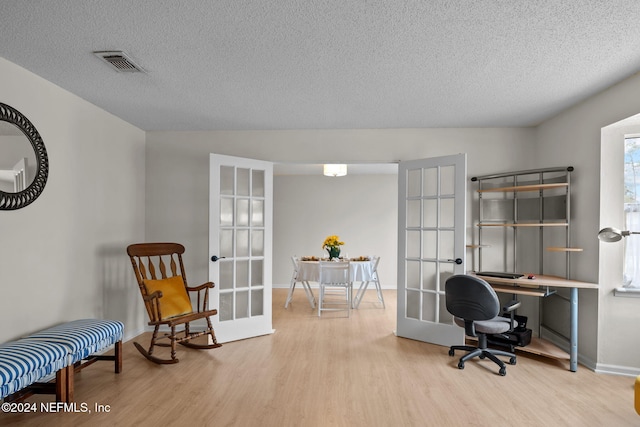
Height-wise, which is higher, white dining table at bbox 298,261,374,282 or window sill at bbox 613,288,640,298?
window sill at bbox 613,288,640,298

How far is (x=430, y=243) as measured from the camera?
422 cm

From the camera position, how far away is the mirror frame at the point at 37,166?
104 inches

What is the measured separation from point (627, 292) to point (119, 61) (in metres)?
4.40

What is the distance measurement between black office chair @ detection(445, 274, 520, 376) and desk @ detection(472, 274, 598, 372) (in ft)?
0.86

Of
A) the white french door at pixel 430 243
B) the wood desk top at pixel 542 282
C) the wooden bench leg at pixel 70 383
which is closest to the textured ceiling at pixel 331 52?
the white french door at pixel 430 243

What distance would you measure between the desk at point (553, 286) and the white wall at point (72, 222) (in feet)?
12.7

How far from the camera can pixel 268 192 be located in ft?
→ 14.9

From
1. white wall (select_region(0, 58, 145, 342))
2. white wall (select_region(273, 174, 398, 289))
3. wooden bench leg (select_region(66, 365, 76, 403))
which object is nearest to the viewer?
wooden bench leg (select_region(66, 365, 76, 403))

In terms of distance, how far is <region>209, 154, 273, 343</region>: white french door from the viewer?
162 inches

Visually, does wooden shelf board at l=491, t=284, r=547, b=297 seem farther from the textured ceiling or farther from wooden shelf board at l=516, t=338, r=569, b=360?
the textured ceiling

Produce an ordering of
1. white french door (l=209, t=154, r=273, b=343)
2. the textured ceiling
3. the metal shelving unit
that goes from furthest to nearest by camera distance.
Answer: white french door (l=209, t=154, r=273, b=343)
the metal shelving unit
the textured ceiling

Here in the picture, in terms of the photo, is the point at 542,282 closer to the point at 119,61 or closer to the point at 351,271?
the point at 351,271

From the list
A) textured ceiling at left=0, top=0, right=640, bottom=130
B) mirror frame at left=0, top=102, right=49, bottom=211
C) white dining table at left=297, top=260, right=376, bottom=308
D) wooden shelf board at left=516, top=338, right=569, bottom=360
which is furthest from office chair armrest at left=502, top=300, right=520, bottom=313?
mirror frame at left=0, top=102, right=49, bottom=211

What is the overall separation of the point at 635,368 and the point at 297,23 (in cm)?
382
